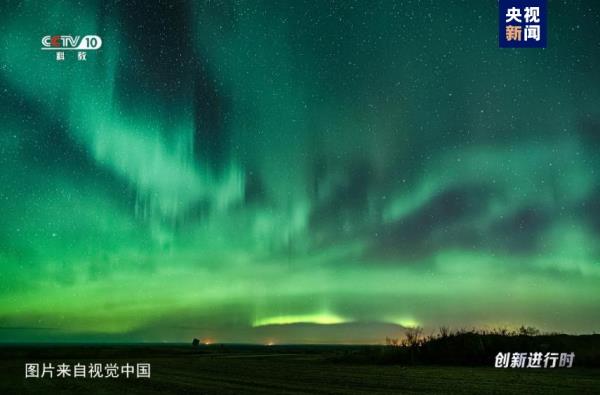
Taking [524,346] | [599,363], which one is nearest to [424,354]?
[524,346]

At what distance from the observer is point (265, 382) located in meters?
21.2

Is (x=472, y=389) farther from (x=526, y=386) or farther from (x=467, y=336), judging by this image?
(x=467, y=336)

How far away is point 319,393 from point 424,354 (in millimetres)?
18007

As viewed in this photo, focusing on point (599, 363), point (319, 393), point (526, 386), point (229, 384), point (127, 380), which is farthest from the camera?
point (599, 363)

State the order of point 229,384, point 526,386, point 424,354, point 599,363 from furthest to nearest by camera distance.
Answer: point 424,354 → point 599,363 → point 229,384 → point 526,386

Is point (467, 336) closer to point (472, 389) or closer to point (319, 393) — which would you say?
point (472, 389)

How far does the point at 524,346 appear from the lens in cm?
3497

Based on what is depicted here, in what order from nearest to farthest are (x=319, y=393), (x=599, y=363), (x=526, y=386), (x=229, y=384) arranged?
(x=319, y=393) → (x=526, y=386) → (x=229, y=384) → (x=599, y=363)

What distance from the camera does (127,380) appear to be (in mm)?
22719

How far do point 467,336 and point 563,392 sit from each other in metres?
17.5

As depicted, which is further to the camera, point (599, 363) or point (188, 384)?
point (599, 363)

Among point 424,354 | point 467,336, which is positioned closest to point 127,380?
point 424,354

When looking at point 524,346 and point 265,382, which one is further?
point 524,346

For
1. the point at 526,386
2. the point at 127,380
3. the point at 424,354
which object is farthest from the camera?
the point at 424,354
